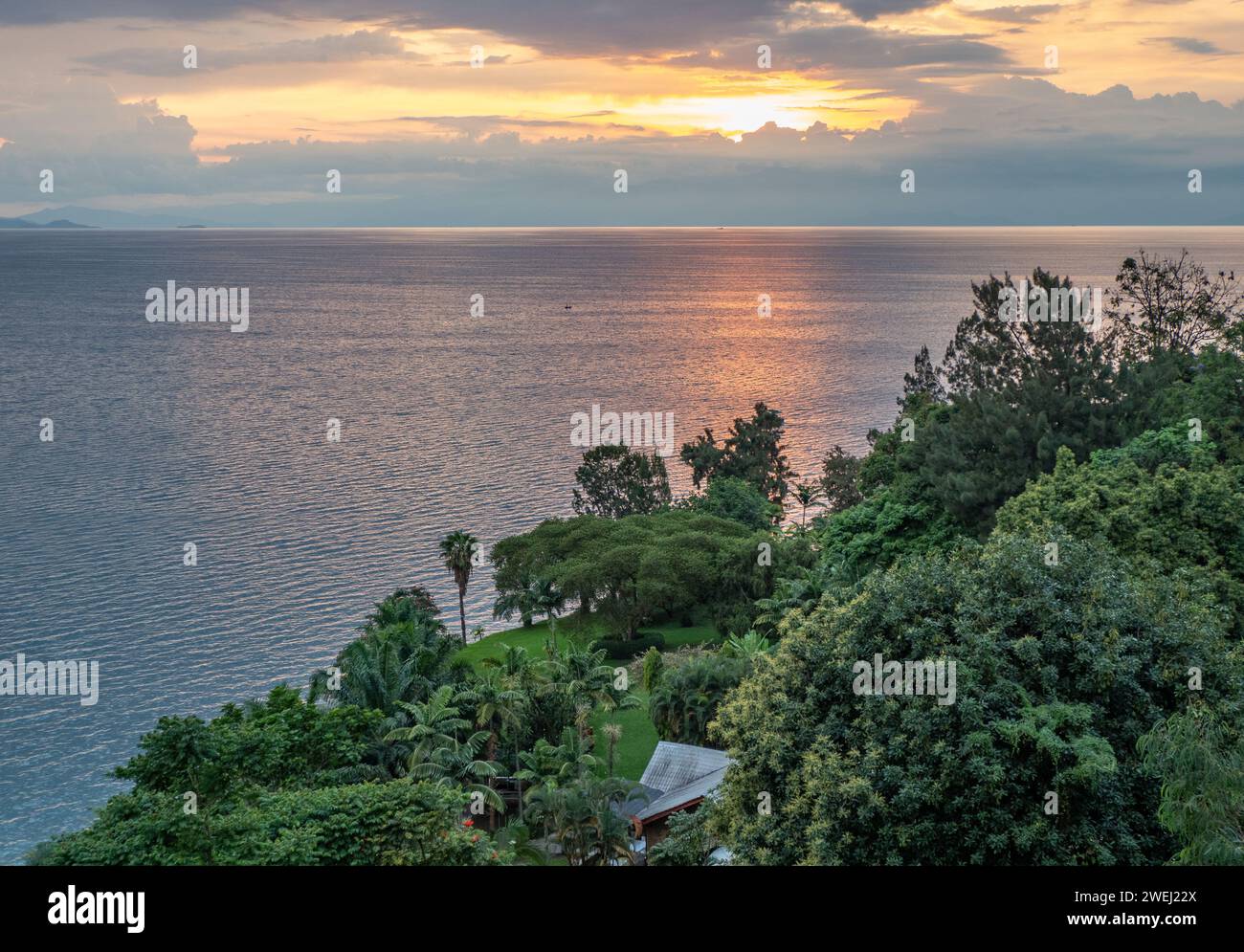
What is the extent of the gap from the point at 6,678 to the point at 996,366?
156ft

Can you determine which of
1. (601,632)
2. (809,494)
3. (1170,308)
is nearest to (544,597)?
(601,632)

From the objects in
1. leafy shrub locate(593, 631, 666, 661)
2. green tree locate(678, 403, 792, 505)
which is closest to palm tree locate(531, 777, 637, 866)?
leafy shrub locate(593, 631, 666, 661)

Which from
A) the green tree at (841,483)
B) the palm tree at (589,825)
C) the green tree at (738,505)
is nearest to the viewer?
the palm tree at (589,825)

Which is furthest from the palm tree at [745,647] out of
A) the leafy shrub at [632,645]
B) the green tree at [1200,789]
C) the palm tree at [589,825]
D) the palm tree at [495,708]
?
the green tree at [1200,789]

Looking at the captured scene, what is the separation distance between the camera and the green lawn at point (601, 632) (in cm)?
3828

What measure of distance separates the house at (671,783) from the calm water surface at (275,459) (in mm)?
21796

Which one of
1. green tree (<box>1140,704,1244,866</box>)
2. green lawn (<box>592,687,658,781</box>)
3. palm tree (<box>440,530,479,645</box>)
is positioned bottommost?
green lawn (<box>592,687,658,781</box>)

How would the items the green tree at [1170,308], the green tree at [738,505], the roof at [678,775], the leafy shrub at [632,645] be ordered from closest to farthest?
the roof at [678,775]
the green tree at [1170,308]
the leafy shrub at [632,645]
the green tree at [738,505]

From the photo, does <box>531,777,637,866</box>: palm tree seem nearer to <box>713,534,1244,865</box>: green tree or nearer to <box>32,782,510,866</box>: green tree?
<box>32,782,510,866</box>: green tree

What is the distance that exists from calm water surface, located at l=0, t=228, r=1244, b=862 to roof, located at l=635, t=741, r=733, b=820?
21.8 meters

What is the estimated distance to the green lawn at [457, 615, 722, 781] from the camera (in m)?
38.3

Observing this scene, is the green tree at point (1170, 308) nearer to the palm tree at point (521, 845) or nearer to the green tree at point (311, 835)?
the palm tree at point (521, 845)

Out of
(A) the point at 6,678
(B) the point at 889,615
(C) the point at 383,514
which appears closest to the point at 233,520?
(C) the point at 383,514

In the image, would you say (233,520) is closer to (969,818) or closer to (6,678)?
(6,678)
